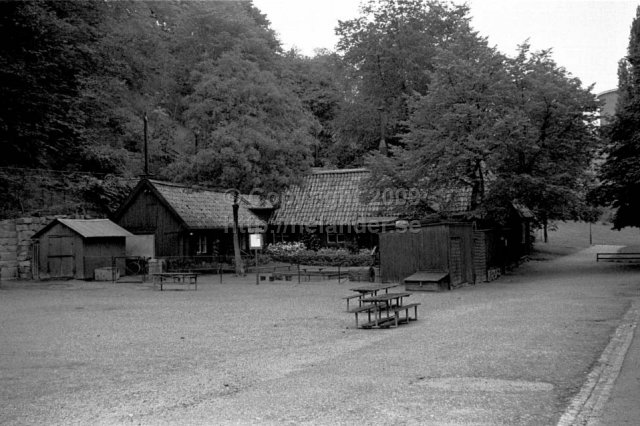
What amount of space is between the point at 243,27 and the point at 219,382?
44.6 metres

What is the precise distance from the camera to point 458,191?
37.7m

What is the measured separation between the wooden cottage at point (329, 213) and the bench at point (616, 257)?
13589mm

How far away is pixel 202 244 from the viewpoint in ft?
130

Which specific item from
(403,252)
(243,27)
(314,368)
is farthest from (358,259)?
(314,368)

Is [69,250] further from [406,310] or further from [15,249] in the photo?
[406,310]

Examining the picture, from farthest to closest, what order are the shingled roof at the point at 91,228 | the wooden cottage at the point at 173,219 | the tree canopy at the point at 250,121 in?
1. the wooden cottage at the point at 173,219
2. the shingled roof at the point at 91,228
3. the tree canopy at the point at 250,121

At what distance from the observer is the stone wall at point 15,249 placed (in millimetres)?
33312

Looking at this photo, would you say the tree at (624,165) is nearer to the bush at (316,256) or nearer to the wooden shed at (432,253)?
the wooden shed at (432,253)

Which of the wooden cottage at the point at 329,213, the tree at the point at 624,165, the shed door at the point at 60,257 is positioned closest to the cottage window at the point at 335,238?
the wooden cottage at the point at 329,213

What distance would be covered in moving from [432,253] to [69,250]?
17.9m

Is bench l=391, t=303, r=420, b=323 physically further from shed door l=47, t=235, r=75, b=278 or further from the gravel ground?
shed door l=47, t=235, r=75, b=278

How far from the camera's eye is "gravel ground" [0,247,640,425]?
802cm

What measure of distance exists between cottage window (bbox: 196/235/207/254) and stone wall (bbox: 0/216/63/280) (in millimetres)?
9331

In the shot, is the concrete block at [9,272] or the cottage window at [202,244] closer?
the concrete block at [9,272]
